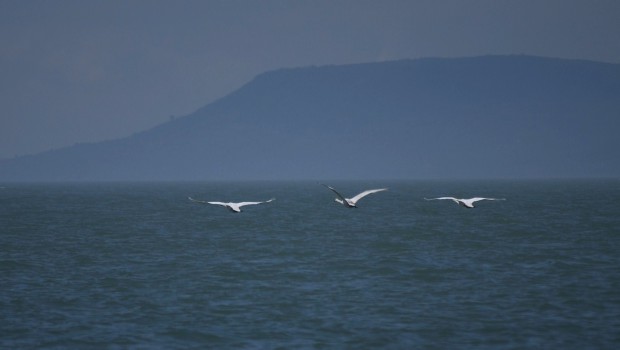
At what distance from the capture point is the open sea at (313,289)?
87.4ft

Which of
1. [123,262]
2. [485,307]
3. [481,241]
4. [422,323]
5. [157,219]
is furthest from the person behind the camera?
[157,219]

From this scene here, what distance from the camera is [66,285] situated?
36188 mm

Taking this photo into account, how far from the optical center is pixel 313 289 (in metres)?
34.9

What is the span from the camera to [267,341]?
2609cm

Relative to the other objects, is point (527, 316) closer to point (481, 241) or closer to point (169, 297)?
point (169, 297)

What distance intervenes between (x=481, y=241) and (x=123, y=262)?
70.4 feet

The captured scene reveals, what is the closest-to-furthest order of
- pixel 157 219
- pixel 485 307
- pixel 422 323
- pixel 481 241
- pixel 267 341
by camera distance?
pixel 267 341 → pixel 422 323 → pixel 485 307 → pixel 481 241 → pixel 157 219

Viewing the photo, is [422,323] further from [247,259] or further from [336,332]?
[247,259]

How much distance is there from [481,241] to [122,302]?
27414 millimetres

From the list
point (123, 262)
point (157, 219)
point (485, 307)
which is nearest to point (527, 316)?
point (485, 307)

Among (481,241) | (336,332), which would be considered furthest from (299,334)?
(481,241)

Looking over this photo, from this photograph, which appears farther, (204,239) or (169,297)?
(204,239)

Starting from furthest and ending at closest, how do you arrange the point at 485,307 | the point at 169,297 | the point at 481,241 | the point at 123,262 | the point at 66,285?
the point at 481,241, the point at 123,262, the point at 66,285, the point at 169,297, the point at 485,307

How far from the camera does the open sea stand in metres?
26.6
